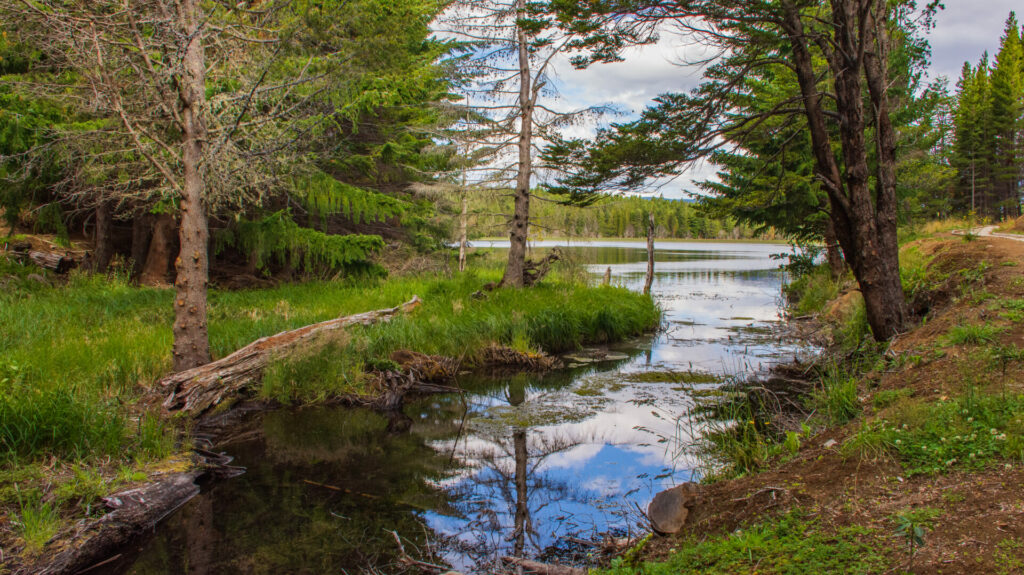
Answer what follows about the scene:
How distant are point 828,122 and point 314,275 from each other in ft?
47.7

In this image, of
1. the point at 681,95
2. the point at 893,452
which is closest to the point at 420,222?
the point at 681,95

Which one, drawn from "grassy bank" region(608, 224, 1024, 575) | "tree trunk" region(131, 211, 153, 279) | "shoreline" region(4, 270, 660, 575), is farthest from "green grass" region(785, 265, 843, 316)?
"tree trunk" region(131, 211, 153, 279)

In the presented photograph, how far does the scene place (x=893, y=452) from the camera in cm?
368

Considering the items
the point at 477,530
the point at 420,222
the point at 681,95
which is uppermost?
the point at 681,95

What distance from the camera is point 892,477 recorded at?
3.38 meters

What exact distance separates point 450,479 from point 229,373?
362 centimetres

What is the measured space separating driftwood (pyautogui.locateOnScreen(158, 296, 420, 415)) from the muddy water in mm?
654

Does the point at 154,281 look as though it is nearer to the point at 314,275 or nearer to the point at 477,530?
the point at 314,275

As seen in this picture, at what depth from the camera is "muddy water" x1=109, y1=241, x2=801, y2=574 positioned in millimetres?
4266

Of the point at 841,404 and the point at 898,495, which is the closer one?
the point at 898,495

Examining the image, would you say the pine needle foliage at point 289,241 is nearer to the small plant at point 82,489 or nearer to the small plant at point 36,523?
the small plant at point 82,489

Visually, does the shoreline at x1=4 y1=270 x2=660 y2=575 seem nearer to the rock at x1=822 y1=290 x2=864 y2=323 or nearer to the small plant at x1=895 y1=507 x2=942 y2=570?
the rock at x1=822 y1=290 x2=864 y2=323

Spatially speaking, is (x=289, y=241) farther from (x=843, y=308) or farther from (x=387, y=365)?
(x=843, y=308)

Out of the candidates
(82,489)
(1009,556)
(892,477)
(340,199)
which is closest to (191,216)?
(82,489)
